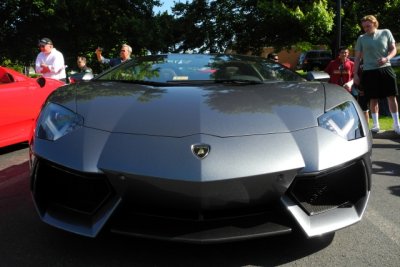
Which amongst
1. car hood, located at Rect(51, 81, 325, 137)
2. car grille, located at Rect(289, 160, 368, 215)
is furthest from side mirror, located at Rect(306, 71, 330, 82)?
car grille, located at Rect(289, 160, 368, 215)

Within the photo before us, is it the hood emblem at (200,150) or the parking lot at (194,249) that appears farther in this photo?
the parking lot at (194,249)

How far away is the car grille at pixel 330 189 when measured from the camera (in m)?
2.24

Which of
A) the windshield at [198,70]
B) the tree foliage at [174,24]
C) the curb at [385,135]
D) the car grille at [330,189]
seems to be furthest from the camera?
the tree foliage at [174,24]

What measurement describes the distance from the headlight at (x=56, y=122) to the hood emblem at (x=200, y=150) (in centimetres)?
67

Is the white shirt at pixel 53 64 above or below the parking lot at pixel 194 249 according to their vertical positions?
above

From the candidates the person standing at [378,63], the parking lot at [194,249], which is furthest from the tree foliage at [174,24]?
the parking lot at [194,249]

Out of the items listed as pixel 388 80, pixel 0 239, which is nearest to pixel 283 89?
pixel 0 239

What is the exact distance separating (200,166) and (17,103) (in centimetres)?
397

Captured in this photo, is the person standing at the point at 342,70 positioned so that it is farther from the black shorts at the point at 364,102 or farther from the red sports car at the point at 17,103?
the red sports car at the point at 17,103

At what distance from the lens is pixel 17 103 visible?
17.7 ft

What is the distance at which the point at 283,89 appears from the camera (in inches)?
115

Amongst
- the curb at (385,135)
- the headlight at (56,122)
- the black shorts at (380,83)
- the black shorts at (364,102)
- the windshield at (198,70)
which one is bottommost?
the curb at (385,135)

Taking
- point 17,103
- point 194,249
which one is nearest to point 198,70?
point 194,249

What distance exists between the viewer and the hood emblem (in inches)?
85.2
